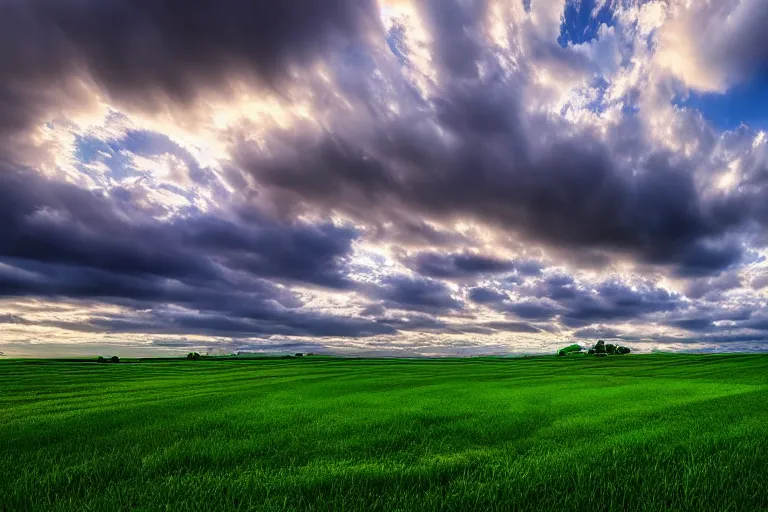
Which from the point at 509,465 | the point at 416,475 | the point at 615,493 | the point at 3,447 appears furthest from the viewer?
the point at 3,447

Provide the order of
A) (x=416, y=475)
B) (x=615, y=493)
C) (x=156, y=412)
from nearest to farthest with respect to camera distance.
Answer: (x=615, y=493) → (x=416, y=475) → (x=156, y=412)

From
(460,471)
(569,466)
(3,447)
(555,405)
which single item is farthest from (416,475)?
(555,405)

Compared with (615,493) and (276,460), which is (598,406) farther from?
(276,460)

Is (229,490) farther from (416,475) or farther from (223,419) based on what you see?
(223,419)

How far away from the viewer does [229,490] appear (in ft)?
18.4

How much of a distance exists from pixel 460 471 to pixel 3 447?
10.1m

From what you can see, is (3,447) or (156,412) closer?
(3,447)

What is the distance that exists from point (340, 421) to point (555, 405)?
8884 millimetres

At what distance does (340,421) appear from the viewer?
11672mm

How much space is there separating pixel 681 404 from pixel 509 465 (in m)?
12.0

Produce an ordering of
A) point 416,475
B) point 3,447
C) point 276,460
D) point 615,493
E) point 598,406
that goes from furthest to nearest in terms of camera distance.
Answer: point 598,406, point 3,447, point 276,460, point 416,475, point 615,493

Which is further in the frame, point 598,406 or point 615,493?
point 598,406

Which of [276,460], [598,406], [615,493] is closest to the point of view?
[615,493]

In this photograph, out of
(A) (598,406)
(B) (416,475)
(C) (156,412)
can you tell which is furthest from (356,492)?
(A) (598,406)
